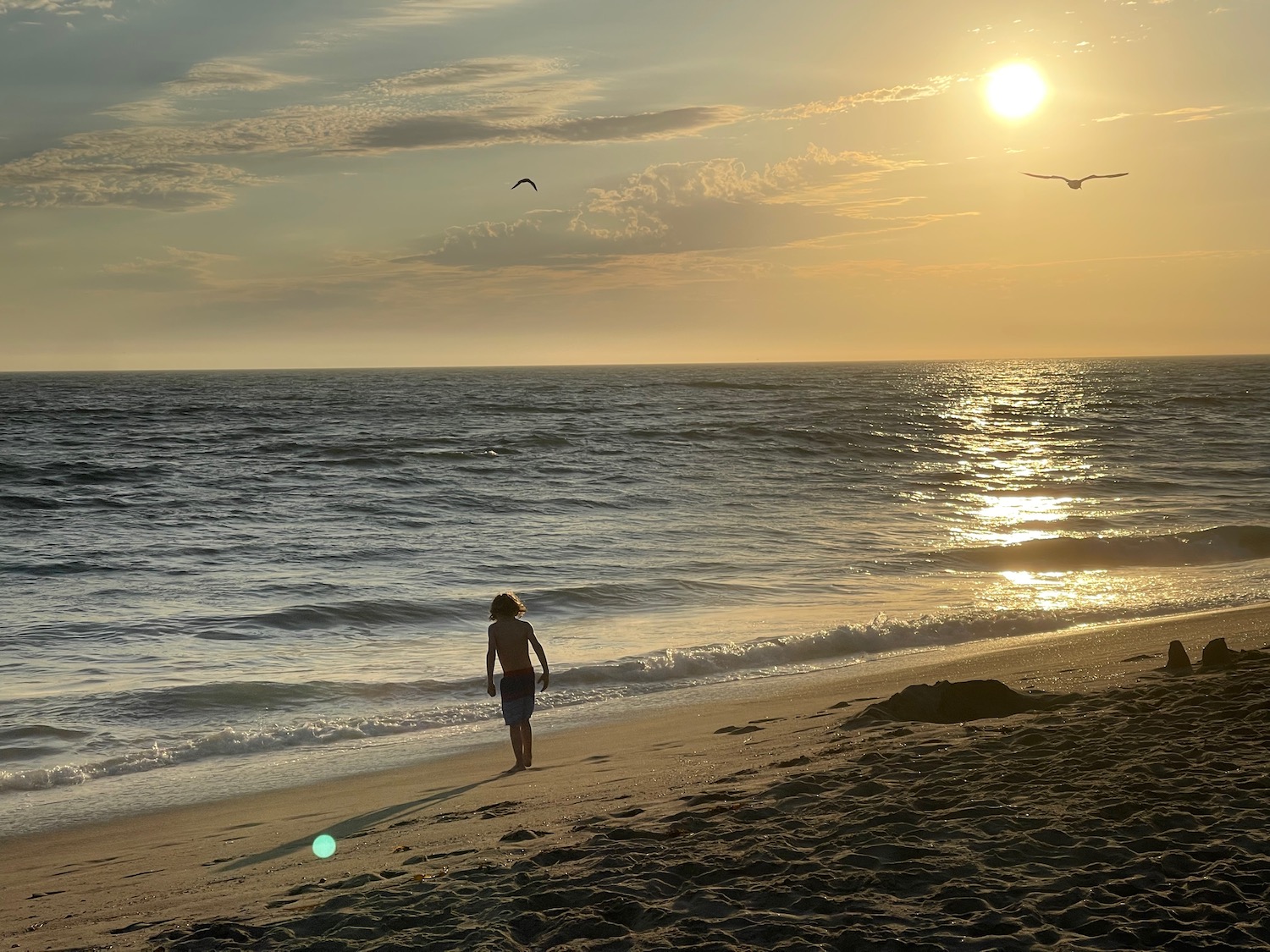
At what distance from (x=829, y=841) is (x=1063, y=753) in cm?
188

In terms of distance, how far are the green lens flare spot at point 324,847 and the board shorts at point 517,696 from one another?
191cm

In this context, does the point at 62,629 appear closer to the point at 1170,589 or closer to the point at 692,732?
the point at 692,732

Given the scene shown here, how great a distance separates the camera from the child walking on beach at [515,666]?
316 inches

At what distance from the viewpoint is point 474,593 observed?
16141mm

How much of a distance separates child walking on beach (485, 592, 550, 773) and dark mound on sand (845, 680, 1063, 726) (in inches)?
95.1

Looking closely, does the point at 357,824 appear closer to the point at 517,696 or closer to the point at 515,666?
the point at 517,696

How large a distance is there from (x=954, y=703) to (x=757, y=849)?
3239 mm

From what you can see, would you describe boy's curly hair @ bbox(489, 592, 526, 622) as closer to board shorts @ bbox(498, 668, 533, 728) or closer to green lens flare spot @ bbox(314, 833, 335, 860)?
board shorts @ bbox(498, 668, 533, 728)

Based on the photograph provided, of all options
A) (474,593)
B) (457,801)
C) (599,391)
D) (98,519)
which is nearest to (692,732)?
(457,801)

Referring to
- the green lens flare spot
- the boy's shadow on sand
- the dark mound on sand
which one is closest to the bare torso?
the boy's shadow on sand

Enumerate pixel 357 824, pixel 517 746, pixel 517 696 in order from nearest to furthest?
pixel 357 824
pixel 517 746
pixel 517 696

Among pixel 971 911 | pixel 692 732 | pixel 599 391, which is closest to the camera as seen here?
pixel 971 911

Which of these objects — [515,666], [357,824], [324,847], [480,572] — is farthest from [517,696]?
[480,572]

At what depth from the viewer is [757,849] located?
Answer: 5.00 meters
